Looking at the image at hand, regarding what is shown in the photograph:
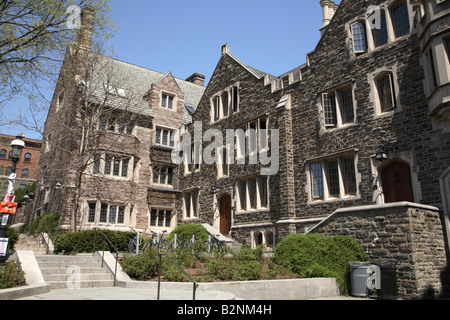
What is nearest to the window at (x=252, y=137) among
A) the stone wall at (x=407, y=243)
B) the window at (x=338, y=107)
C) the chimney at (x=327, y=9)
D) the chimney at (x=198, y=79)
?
the window at (x=338, y=107)

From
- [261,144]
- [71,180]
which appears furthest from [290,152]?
[71,180]

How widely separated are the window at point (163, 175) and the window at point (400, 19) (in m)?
17.3

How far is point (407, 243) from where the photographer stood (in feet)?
35.9

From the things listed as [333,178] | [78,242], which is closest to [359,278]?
[333,178]

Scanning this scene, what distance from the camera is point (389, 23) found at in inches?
612

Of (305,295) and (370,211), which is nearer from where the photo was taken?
(305,295)

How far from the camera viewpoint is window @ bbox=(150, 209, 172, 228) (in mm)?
25406

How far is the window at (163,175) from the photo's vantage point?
2612 cm

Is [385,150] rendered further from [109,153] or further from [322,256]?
[109,153]

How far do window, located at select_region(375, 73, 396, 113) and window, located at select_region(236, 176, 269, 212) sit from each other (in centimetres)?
693

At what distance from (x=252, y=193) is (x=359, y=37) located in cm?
983

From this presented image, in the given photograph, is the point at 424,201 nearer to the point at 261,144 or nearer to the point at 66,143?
the point at 261,144

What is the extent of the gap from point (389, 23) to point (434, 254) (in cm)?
968

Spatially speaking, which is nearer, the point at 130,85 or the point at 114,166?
the point at 114,166
